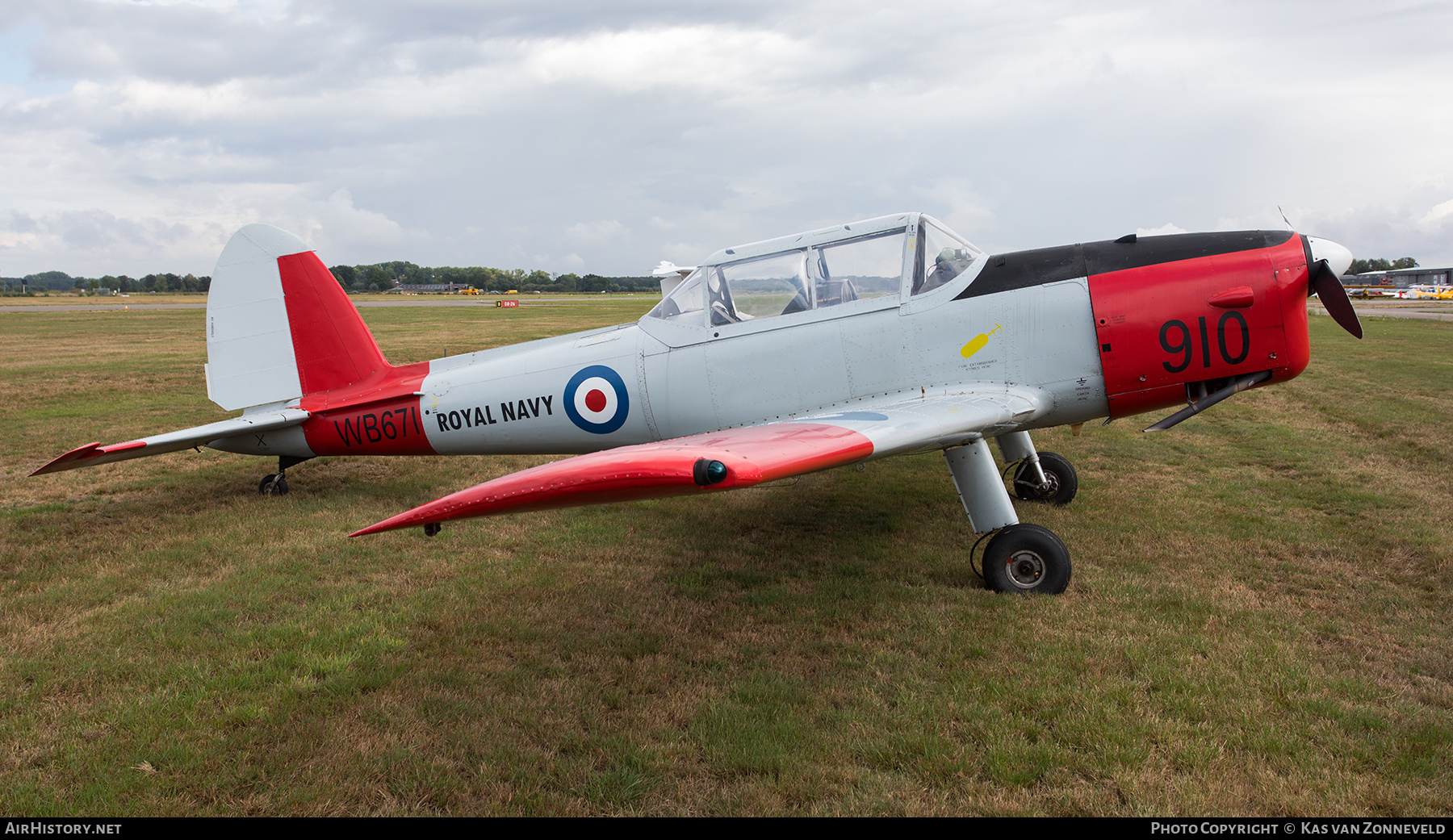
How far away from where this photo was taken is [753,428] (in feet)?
16.0

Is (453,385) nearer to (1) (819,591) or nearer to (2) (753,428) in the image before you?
(2) (753,428)

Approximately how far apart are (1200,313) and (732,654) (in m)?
3.75

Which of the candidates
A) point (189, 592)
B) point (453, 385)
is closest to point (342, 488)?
point (453, 385)

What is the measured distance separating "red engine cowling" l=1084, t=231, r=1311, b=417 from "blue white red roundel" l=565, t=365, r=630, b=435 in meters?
3.44

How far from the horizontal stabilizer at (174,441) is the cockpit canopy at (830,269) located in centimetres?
400

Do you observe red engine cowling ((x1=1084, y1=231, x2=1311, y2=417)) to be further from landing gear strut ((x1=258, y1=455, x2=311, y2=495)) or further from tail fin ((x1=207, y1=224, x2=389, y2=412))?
landing gear strut ((x1=258, y1=455, x2=311, y2=495))

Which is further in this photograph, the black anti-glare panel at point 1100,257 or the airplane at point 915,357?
the black anti-glare panel at point 1100,257

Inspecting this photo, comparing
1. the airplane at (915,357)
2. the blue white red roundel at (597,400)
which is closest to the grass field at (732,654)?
the airplane at (915,357)

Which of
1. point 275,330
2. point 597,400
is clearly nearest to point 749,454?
point 597,400

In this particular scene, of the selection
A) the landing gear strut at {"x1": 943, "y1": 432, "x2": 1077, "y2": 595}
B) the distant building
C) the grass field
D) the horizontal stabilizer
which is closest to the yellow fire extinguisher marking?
the landing gear strut at {"x1": 943, "y1": 432, "x2": 1077, "y2": 595}

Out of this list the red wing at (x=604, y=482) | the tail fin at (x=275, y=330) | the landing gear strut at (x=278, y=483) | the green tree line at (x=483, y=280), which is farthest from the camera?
the green tree line at (x=483, y=280)

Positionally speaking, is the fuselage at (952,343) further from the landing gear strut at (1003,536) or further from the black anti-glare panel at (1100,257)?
the landing gear strut at (1003,536)

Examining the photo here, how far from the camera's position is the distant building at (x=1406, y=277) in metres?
79.4

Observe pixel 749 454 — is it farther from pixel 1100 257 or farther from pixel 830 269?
pixel 1100 257
